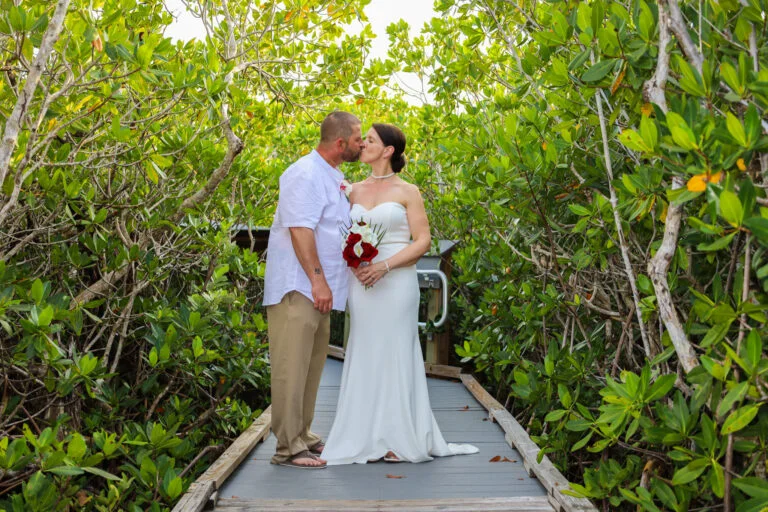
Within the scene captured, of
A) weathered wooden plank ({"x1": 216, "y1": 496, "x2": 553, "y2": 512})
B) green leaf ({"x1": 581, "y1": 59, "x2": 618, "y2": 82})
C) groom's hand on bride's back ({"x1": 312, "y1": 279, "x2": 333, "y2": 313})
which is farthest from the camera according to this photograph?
groom's hand on bride's back ({"x1": 312, "y1": 279, "x2": 333, "y2": 313})

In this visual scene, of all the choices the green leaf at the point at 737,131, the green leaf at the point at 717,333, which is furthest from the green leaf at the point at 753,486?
the green leaf at the point at 737,131

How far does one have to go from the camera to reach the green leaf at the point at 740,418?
225cm

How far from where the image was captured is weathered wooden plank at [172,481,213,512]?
12.2 feet

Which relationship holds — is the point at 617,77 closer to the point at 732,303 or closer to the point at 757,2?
the point at 757,2

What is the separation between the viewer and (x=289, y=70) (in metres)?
7.89

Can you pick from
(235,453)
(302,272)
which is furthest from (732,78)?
(235,453)

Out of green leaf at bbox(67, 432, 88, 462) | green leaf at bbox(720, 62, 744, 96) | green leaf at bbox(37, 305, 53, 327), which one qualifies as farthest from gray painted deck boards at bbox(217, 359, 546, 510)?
green leaf at bbox(720, 62, 744, 96)

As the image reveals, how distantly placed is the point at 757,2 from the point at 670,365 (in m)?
1.84

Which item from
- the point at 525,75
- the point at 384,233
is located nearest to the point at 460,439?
the point at 384,233

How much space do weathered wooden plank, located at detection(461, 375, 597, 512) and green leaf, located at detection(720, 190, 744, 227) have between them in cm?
197

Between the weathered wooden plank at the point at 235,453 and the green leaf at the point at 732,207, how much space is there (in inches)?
120

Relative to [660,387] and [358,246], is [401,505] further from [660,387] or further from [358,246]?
[660,387]

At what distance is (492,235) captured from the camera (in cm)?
760

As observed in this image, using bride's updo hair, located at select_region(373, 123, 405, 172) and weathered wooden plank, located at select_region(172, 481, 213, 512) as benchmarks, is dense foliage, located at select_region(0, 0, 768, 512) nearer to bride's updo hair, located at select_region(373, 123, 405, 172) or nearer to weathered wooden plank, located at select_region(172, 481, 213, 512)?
weathered wooden plank, located at select_region(172, 481, 213, 512)
